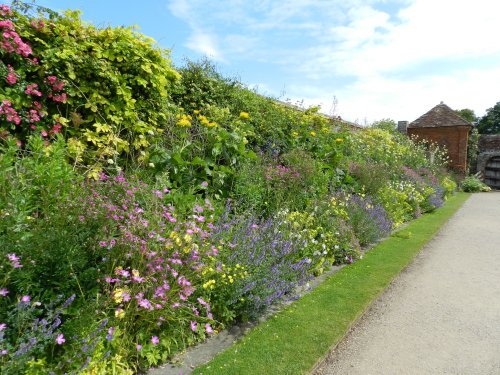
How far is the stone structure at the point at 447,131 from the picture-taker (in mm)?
26172

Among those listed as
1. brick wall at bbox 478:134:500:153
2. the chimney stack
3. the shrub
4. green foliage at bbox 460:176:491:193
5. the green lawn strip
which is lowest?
green foliage at bbox 460:176:491:193

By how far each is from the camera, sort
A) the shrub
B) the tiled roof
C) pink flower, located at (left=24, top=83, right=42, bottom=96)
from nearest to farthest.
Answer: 1. pink flower, located at (left=24, top=83, right=42, bottom=96)
2. the shrub
3. the tiled roof

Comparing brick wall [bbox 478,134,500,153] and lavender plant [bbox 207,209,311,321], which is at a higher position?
brick wall [bbox 478,134,500,153]

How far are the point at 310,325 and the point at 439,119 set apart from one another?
2824cm

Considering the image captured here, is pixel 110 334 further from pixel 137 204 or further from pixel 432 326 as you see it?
pixel 432 326

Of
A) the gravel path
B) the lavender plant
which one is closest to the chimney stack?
the gravel path

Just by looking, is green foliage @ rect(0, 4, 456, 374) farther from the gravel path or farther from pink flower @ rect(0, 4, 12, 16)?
the gravel path

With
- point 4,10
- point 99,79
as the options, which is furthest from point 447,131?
point 4,10

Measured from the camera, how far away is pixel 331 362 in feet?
10.0

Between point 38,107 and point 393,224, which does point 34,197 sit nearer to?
point 38,107

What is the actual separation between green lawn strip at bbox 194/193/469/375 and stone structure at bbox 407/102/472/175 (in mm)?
23341

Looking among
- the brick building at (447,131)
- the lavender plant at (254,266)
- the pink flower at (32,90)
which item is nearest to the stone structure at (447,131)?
the brick building at (447,131)

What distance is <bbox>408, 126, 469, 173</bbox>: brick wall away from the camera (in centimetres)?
2612

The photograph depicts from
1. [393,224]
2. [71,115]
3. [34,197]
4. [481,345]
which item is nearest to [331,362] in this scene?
[481,345]
